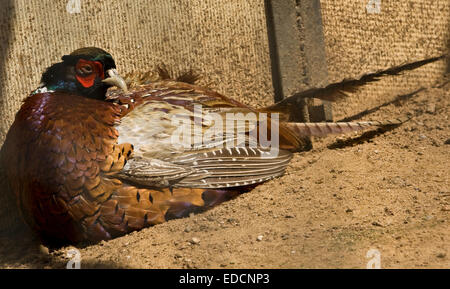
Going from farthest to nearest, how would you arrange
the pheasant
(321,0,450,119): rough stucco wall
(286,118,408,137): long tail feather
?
(321,0,450,119): rough stucco wall
(286,118,408,137): long tail feather
the pheasant

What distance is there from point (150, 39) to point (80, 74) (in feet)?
2.15

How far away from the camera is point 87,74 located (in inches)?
102

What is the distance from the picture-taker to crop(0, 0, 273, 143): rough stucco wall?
2949 mm

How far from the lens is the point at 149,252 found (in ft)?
6.92

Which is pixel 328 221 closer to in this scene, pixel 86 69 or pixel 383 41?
pixel 86 69

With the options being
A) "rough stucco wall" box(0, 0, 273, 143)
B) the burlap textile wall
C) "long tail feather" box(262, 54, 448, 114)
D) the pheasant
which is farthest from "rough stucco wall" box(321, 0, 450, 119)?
the pheasant

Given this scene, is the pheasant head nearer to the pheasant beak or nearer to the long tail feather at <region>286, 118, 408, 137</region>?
the pheasant beak

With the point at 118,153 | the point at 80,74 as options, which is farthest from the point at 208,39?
the point at 118,153

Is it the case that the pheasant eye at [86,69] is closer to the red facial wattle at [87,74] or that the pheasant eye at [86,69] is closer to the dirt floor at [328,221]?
the red facial wattle at [87,74]

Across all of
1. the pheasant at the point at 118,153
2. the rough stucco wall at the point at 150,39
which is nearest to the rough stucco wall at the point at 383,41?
the rough stucco wall at the point at 150,39

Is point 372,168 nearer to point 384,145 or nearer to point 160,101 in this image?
point 384,145

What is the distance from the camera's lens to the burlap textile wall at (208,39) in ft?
9.68

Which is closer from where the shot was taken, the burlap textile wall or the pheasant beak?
the pheasant beak

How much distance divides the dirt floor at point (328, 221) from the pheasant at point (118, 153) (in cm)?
11
